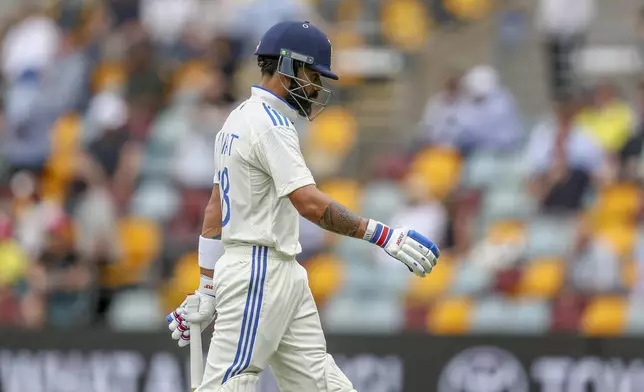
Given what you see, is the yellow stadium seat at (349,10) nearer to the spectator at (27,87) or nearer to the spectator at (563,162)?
the spectator at (563,162)

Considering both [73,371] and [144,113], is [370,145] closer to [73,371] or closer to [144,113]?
[144,113]

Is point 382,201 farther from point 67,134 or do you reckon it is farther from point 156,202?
point 67,134

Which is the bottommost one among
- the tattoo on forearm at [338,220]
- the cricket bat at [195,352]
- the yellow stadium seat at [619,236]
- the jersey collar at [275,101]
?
the cricket bat at [195,352]

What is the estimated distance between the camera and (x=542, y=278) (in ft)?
32.8

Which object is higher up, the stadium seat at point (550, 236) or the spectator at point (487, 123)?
the spectator at point (487, 123)

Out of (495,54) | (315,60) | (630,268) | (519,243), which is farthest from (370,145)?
(315,60)

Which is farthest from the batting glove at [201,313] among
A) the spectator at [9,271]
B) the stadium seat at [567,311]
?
the spectator at [9,271]

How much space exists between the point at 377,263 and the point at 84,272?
7.56ft

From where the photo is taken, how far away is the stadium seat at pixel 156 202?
11.2m

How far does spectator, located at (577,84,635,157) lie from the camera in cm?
1066

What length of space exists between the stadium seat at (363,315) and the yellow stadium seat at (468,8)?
3342mm

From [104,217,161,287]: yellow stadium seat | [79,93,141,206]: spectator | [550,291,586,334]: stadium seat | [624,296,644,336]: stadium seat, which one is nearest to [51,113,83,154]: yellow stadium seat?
[79,93,141,206]: spectator

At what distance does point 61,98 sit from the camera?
12594 mm

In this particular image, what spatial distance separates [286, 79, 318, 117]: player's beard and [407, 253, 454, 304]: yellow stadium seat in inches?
179
